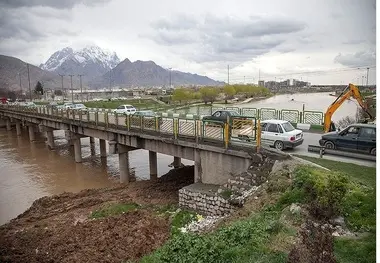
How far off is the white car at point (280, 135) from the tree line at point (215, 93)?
50001 millimetres

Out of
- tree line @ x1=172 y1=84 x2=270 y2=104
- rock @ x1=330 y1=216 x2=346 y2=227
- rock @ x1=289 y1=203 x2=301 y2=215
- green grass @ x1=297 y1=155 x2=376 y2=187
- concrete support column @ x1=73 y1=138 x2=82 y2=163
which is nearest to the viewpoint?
rock @ x1=330 y1=216 x2=346 y2=227

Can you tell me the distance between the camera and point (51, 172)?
20844mm

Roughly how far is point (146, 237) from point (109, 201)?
4.81 m

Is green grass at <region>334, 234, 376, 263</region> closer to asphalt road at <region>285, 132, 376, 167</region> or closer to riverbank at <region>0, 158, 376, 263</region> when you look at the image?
riverbank at <region>0, 158, 376, 263</region>

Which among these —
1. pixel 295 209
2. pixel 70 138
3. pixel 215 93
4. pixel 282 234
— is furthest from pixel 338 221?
pixel 215 93

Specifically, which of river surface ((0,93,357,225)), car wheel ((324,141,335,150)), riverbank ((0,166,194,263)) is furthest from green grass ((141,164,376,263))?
river surface ((0,93,357,225))

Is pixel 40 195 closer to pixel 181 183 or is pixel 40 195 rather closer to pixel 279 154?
pixel 181 183

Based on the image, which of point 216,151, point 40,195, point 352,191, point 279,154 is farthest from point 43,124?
point 352,191

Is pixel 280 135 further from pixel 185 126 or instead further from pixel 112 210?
pixel 112 210

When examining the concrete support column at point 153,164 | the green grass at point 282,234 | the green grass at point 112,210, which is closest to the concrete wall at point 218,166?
the green grass at point 112,210

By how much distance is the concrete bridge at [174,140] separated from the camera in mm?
11672

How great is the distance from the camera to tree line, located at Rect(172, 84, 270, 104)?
64.1m

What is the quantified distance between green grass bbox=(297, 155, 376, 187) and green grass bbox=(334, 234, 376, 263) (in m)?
3.19

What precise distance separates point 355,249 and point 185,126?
8847 mm
